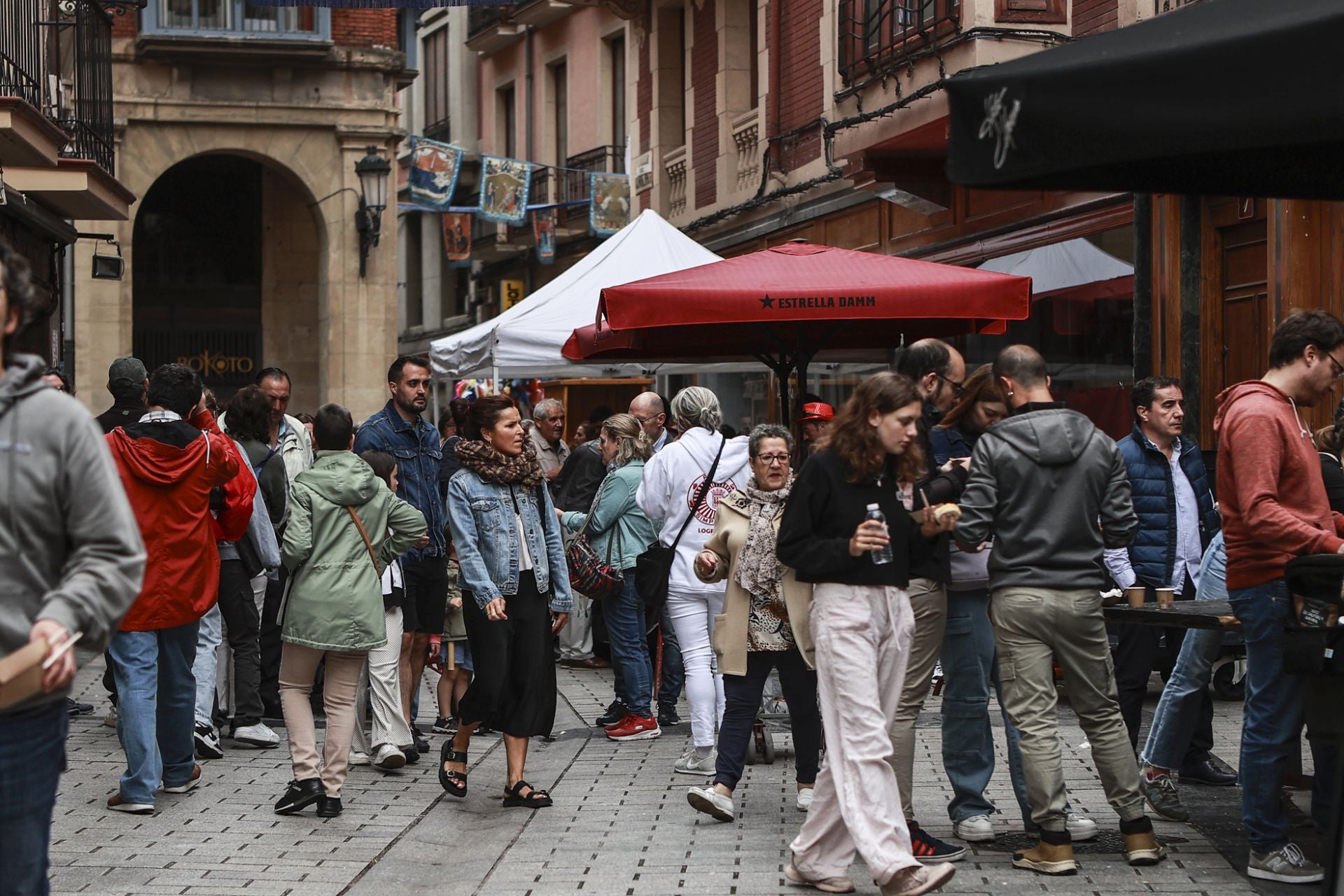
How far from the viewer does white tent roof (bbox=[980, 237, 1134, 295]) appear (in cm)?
1514

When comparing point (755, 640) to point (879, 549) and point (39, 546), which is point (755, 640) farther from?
point (39, 546)

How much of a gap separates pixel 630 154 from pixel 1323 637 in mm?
23430

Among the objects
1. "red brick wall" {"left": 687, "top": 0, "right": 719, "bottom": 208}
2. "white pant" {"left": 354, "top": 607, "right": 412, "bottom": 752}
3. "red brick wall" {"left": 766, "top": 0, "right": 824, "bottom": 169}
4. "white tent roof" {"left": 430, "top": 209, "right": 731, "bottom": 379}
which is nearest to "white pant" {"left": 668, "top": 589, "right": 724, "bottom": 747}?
"white pant" {"left": 354, "top": 607, "right": 412, "bottom": 752}

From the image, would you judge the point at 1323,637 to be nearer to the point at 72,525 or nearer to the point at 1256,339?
the point at 72,525

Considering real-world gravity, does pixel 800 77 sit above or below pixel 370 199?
above

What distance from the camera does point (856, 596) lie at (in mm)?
6238

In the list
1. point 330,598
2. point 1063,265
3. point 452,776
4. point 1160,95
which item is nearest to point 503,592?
point 330,598

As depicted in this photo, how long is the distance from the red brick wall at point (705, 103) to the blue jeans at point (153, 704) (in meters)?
17.6

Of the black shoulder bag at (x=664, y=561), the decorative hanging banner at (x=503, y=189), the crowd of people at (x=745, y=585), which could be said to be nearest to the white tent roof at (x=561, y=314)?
the crowd of people at (x=745, y=585)

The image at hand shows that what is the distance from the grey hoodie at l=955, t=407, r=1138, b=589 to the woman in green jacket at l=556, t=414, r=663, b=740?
13.3 ft

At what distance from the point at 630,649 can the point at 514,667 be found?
2390 mm

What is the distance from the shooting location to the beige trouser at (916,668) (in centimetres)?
673

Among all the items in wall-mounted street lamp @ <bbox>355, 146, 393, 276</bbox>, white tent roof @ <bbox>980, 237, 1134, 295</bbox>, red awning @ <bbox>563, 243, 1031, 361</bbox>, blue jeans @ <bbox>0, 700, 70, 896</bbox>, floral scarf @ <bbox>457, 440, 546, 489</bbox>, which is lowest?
blue jeans @ <bbox>0, 700, 70, 896</bbox>

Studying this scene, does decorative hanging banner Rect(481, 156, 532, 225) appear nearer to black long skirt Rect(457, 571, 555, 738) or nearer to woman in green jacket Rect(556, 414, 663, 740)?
woman in green jacket Rect(556, 414, 663, 740)
